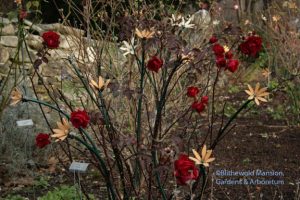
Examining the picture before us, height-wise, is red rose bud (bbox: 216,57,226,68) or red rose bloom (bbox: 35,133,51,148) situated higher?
red rose bud (bbox: 216,57,226,68)

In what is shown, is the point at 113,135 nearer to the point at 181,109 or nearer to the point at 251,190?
the point at 251,190

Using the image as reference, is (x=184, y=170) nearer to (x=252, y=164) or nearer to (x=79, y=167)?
(x=79, y=167)

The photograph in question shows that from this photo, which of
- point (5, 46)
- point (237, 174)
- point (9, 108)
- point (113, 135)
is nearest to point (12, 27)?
point (5, 46)

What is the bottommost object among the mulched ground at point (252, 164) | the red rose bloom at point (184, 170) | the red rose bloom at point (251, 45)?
the mulched ground at point (252, 164)

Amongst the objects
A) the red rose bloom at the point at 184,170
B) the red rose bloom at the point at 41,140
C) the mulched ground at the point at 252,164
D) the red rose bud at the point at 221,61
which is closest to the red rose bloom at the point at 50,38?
the red rose bloom at the point at 41,140

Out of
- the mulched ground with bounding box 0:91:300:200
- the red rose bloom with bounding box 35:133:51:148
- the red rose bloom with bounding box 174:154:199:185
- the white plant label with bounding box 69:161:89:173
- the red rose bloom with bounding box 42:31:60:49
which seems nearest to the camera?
the red rose bloom with bounding box 174:154:199:185

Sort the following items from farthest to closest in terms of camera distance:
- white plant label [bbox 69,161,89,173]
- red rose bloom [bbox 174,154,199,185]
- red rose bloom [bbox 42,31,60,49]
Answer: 1. red rose bloom [bbox 42,31,60,49]
2. white plant label [bbox 69,161,89,173]
3. red rose bloom [bbox 174,154,199,185]

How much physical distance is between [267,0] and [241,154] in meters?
8.52

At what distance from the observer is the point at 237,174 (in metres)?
5.07

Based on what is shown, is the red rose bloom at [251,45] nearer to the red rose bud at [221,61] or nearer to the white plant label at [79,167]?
the red rose bud at [221,61]

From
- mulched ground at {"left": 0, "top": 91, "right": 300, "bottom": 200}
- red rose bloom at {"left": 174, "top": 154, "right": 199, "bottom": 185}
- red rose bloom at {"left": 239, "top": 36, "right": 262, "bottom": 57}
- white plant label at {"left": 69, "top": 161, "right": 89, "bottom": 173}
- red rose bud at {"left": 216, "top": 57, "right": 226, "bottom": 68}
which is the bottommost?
mulched ground at {"left": 0, "top": 91, "right": 300, "bottom": 200}

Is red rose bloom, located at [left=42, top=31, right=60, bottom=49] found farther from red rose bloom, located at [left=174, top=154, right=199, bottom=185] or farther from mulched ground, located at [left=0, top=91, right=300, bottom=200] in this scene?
mulched ground, located at [left=0, top=91, right=300, bottom=200]

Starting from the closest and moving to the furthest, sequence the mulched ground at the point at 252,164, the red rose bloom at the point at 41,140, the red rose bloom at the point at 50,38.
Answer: the red rose bloom at the point at 41,140
the red rose bloom at the point at 50,38
the mulched ground at the point at 252,164

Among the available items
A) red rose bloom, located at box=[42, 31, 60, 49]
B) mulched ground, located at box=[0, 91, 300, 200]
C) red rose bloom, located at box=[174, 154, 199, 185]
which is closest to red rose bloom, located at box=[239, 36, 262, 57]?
red rose bloom, located at box=[174, 154, 199, 185]
